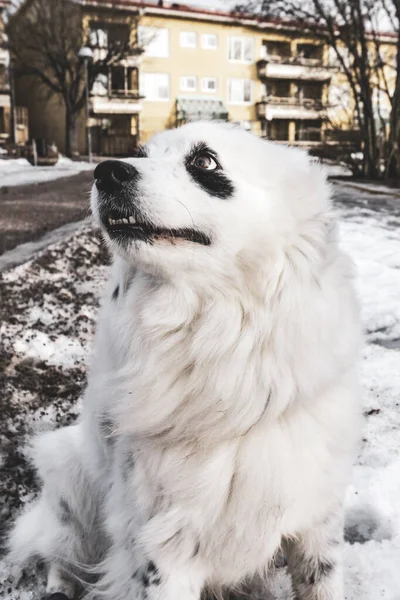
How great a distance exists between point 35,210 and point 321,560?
24.0 ft

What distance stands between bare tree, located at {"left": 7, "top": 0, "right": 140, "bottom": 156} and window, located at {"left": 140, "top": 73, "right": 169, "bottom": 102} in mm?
4733

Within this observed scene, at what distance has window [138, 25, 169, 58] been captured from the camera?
35.3 metres

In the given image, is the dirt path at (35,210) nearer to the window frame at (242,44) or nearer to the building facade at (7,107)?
the building facade at (7,107)

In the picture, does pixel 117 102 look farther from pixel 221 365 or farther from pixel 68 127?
pixel 221 365

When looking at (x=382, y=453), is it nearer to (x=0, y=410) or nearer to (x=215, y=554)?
(x=215, y=554)

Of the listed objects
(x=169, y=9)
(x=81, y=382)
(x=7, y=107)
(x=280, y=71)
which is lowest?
(x=81, y=382)

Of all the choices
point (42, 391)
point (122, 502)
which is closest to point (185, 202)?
point (122, 502)

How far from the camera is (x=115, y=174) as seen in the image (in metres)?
1.60

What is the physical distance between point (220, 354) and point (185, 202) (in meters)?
0.45

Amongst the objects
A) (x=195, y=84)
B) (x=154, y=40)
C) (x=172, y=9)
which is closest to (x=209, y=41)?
(x=195, y=84)

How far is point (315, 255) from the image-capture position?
156 cm

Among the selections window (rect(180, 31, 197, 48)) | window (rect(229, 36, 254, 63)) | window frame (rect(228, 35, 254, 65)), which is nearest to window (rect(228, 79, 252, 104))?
window frame (rect(228, 35, 254, 65))

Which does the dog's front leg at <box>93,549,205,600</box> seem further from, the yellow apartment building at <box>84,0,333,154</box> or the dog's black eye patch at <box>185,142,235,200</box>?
the yellow apartment building at <box>84,0,333,154</box>

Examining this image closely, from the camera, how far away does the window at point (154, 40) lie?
35.3 meters
